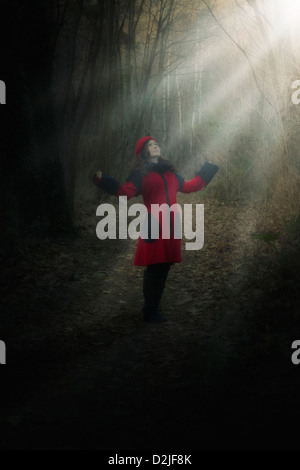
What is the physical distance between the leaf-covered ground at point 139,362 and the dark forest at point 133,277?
0.06ft

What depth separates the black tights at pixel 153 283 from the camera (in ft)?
20.9

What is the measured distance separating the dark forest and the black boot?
0.19 m

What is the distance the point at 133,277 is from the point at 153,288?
8.22ft

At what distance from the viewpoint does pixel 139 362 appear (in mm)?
5117

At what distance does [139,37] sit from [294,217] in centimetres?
1631

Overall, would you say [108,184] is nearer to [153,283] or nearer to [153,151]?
[153,151]

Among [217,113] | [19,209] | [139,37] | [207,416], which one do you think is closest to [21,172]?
[19,209]

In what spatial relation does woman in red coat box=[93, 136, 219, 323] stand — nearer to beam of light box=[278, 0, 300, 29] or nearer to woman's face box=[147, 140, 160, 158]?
woman's face box=[147, 140, 160, 158]

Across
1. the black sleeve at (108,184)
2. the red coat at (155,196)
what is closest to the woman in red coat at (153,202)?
the red coat at (155,196)

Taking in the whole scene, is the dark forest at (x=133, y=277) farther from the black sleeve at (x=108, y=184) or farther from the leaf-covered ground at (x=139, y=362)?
the black sleeve at (x=108, y=184)

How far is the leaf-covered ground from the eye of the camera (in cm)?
366

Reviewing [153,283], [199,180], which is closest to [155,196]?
[199,180]

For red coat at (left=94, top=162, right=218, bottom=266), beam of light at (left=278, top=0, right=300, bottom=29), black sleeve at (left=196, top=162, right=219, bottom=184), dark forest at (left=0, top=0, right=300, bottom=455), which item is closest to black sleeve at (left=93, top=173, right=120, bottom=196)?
red coat at (left=94, top=162, right=218, bottom=266)
